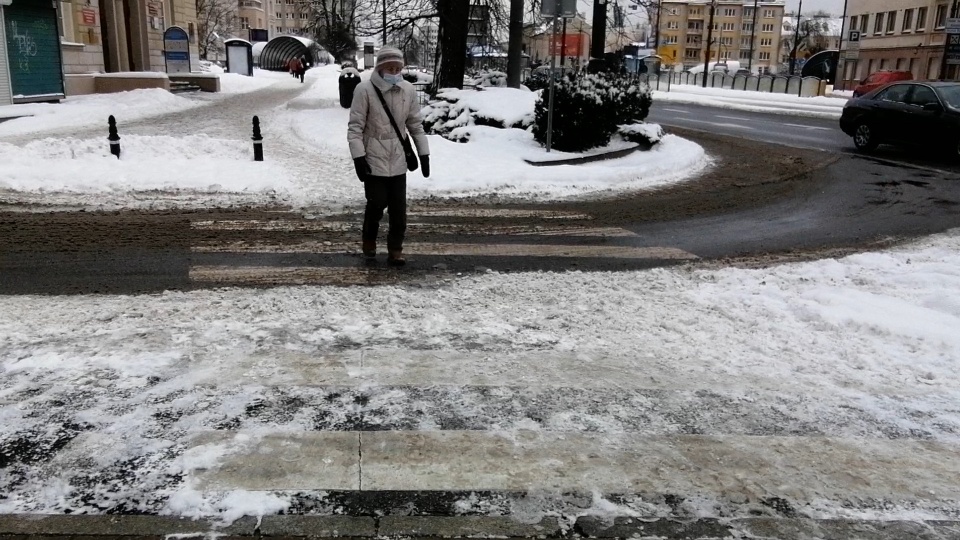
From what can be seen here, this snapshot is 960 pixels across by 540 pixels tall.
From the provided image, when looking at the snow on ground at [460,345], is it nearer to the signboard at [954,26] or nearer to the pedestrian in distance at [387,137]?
the pedestrian in distance at [387,137]

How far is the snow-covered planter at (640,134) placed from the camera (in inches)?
603

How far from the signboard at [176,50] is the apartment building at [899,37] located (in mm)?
43370

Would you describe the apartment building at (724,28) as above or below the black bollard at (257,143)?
above

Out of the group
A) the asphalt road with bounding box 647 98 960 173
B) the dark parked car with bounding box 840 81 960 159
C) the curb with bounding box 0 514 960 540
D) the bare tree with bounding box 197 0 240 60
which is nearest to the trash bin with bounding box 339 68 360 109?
the asphalt road with bounding box 647 98 960 173

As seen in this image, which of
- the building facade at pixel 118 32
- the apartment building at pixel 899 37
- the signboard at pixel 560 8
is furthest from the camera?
the apartment building at pixel 899 37

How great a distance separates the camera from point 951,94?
48.9 feet

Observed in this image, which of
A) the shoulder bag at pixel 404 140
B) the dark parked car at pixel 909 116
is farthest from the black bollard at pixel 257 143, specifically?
the dark parked car at pixel 909 116

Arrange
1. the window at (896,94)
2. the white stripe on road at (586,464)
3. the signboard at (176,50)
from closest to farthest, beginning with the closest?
1. the white stripe on road at (586,464)
2. the window at (896,94)
3. the signboard at (176,50)

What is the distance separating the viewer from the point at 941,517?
3113 mm

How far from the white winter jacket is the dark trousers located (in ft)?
0.30

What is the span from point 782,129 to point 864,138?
5938mm

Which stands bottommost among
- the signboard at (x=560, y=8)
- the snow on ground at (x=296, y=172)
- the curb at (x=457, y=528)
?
the curb at (x=457, y=528)

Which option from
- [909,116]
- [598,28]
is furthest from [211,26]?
[909,116]

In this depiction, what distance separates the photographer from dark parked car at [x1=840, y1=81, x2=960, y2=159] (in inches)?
575
